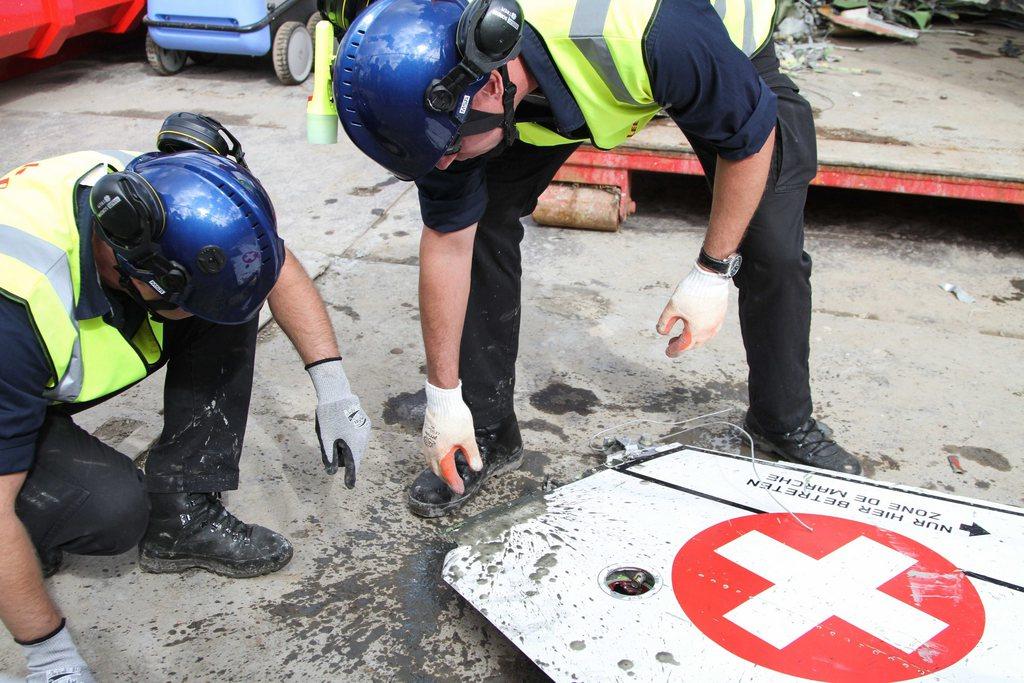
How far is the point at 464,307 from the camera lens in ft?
5.96

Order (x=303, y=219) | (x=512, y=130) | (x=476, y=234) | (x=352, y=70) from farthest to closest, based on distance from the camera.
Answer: (x=303, y=219) → (x=476, y=234) → (x=512, y=130) → (x=352, y=70)

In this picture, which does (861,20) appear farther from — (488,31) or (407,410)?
(488,31)

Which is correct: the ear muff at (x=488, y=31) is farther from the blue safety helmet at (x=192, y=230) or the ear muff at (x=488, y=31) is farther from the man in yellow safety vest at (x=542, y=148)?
the blue safety helmet at (x=192, y=230)

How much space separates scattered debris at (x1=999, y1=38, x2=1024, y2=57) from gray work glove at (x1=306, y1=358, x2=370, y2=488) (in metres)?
4.45

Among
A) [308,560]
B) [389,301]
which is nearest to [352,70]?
[308,560]

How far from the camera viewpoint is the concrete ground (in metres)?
1.67

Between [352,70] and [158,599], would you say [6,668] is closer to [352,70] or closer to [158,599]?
[158,599]

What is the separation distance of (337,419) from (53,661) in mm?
644

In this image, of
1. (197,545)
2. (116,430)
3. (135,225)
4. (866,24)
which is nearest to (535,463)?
(197,545)

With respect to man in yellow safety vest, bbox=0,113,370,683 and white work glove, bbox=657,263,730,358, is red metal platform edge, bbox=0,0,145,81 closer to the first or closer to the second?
man in yellow safety vest, bbox=0,113,370,683

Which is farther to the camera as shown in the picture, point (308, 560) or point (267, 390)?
point (267, 390)

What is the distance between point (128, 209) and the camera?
4.39ft

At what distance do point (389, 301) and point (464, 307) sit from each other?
43.6 inches

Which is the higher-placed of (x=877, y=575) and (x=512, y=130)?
(x=512, y=130)
